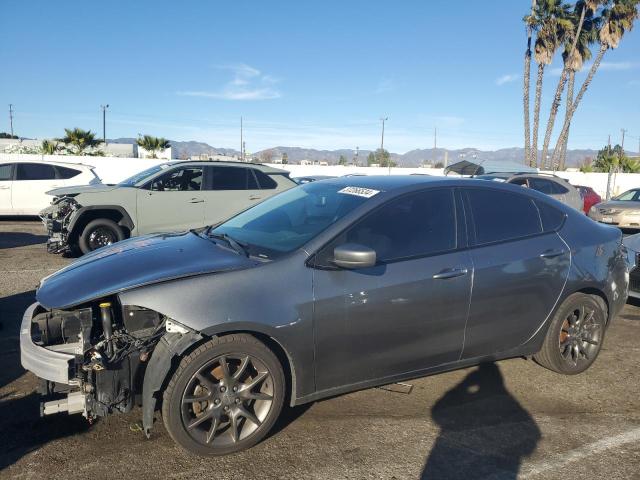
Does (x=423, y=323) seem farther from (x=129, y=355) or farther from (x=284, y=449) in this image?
(x=129, y=355)

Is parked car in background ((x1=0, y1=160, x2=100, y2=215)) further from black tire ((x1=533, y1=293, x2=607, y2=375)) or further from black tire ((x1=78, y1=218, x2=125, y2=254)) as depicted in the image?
black tire ((x1=533, y1=293, x2=607, y2=375))

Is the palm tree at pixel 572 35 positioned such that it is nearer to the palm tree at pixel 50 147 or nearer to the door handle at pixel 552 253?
the palm tree at pixel 50 147

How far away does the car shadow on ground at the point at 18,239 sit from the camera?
10064 mm

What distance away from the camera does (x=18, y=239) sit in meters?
10.8

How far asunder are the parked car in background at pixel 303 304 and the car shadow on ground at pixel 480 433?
325 millimetres

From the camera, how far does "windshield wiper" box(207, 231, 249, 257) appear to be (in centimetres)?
345

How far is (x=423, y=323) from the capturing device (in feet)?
11.5

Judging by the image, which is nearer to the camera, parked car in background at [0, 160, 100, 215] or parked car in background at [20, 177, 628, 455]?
parked car in background at [20, 177, 628, 455]

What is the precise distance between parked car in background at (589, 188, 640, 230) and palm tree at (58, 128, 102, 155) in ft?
90.2

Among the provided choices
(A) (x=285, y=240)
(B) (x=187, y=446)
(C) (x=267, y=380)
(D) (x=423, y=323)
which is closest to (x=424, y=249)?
(D) (x=423, y=323)

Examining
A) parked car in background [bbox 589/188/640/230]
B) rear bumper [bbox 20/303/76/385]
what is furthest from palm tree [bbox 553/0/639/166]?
rear bumper [bbox 20/303/76/385]

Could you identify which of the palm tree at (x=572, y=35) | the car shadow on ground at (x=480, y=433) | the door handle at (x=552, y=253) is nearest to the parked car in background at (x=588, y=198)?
the door handle at (x=552, y=253)

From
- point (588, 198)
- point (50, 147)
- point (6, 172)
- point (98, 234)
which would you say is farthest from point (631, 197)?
point (50, 147)

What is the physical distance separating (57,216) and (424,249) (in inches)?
279
